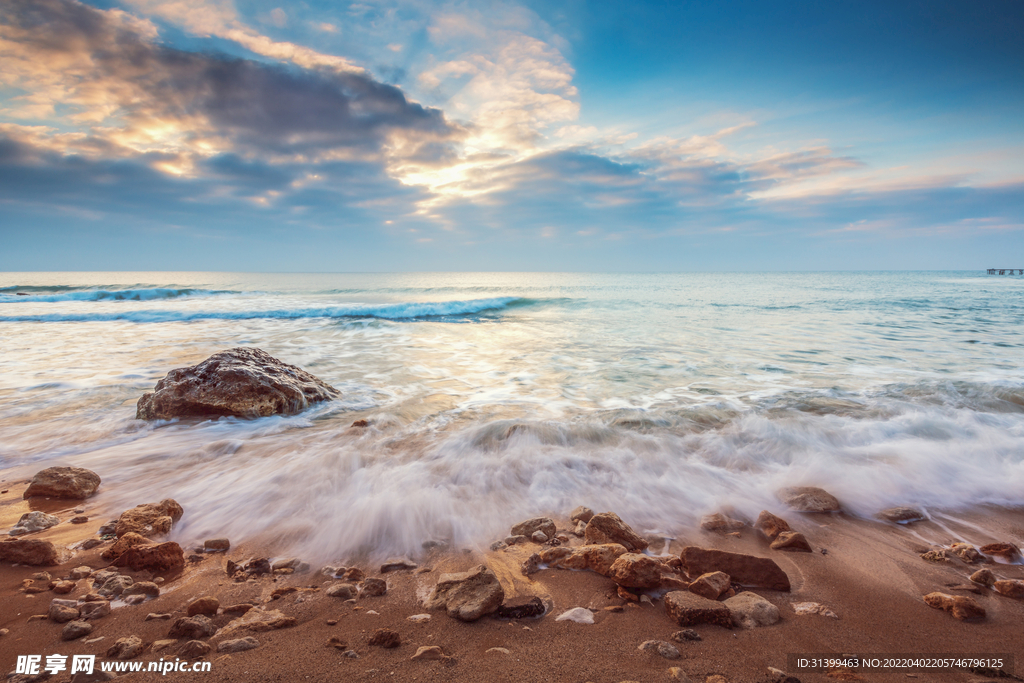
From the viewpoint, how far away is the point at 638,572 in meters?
2.15

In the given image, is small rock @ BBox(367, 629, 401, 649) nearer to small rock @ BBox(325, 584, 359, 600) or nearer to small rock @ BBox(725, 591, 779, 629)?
small rock @ BBox(325, 584, 359, 600)

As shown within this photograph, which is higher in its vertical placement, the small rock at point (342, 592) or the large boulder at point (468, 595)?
the large boulder at point (468, 595)

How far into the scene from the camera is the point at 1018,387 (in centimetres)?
587

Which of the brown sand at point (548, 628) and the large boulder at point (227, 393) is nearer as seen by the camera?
the brown sand at point (548, 628)

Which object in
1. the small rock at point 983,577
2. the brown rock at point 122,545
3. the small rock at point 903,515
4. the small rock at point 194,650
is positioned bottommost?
the small rock at point 903,515

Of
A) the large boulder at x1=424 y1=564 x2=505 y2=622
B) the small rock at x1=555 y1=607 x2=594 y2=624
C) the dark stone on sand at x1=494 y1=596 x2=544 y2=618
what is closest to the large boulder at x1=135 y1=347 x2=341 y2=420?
the large boulder at x1=424 y1=564 x2=505 y2=622

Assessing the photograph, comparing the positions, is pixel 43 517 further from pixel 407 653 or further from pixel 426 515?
pixel 407 653

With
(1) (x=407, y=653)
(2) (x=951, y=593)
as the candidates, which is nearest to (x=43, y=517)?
(1) (x=407, y=653)

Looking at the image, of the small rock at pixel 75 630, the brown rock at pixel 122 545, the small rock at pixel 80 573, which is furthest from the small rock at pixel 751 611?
the small rock at pixel 80 573

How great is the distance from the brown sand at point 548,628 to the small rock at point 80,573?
3.3 inches

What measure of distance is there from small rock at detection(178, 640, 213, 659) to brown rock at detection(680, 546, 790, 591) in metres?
2.23

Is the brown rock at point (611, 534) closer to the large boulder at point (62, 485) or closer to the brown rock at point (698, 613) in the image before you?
the brown rock at point (698, 613)

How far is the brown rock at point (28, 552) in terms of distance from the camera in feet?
7.60

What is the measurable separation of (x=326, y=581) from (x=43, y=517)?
205 centimetres
